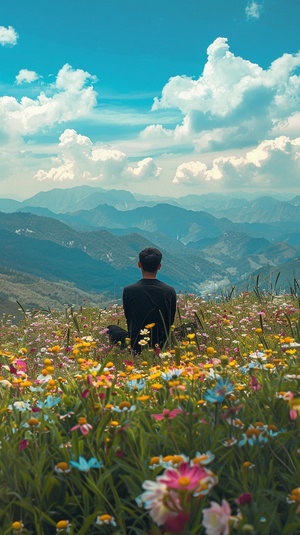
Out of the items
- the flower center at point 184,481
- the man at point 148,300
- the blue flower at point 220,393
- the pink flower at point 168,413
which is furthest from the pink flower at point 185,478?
the man at point 148,300

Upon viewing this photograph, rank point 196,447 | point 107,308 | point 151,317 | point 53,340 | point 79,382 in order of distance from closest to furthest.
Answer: point 196,447, point 79,382, point 151,317, point 53,340, point 107,308

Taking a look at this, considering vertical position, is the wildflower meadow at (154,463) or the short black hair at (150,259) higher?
the short black hair at (150,259)

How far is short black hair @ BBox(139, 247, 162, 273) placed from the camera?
9.26 m

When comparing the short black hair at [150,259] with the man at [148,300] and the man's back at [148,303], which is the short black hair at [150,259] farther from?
the man's back at [148,303]

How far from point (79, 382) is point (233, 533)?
1.90 meters

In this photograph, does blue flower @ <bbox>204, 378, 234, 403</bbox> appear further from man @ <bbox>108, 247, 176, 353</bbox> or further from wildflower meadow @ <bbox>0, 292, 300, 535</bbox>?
man @ <bbox>108, 247, 176, 353</bbox>

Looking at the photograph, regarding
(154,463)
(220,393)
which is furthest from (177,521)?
(220,393)

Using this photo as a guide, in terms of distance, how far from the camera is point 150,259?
9.23 metres

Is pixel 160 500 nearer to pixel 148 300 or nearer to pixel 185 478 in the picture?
pixel 185 478

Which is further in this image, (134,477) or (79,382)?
(79,382)

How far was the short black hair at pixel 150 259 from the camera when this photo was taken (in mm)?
9258

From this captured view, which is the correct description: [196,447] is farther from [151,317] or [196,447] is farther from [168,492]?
[151,317]

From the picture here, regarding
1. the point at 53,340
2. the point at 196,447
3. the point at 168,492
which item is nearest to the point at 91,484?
the point at 196,447

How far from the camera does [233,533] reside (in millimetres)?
1954
